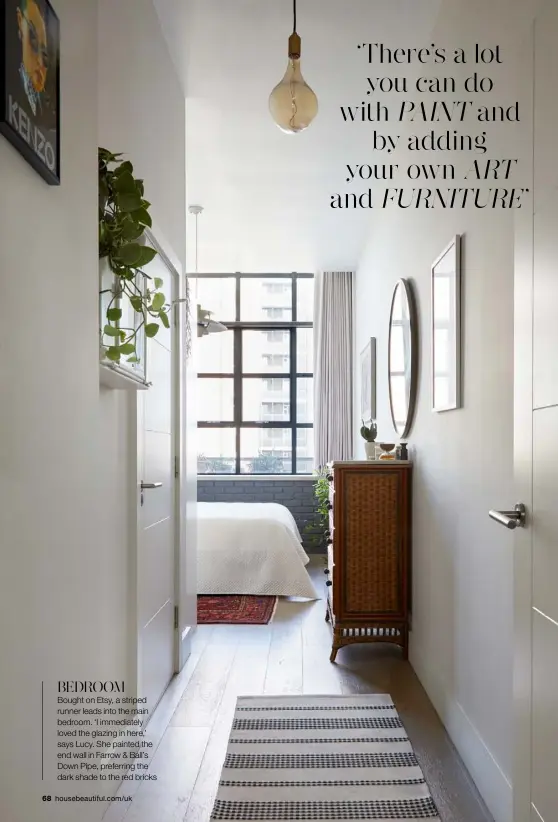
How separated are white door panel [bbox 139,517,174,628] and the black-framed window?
4135 mm

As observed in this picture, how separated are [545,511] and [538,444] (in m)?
0.14

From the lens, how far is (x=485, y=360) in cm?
214

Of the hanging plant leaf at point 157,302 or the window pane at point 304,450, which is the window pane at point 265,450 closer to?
the window pane at point 304,450

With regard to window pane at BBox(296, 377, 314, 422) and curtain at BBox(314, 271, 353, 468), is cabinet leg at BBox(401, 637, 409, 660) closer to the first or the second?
curtain at BBox(314, 271, 353, 468)

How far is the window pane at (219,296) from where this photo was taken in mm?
7484

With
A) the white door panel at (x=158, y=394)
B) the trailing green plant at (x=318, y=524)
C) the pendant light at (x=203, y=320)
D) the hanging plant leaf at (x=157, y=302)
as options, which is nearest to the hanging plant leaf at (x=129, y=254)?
the hanging plant leaf at (x=157, y=302)

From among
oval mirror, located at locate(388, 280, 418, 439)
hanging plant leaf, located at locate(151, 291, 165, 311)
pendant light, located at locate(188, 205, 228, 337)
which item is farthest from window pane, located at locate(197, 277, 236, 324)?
hanging plant leaf, located at locate(151, 291, 165, 311)

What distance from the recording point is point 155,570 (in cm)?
285

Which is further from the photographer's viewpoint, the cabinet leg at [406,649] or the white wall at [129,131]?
the cabinet leg at [406,649]

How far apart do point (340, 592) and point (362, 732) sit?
962 mm

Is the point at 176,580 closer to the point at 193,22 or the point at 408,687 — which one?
the point at 408,687

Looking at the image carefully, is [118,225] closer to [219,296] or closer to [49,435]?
[49,435]

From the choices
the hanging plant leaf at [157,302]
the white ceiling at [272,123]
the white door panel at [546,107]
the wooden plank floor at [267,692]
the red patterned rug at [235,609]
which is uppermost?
the white ceiling at [272,123]

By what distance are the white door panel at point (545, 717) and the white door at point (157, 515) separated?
1.50 metres
